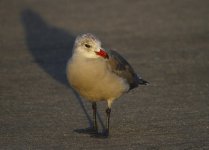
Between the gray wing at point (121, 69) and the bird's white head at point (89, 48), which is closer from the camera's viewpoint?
the bird's white head at point (89, 48)

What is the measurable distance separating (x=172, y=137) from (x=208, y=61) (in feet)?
15.7

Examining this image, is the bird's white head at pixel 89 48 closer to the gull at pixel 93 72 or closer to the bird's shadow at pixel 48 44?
the gull at pixel 93 72

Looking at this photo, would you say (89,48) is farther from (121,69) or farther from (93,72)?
(121,69)

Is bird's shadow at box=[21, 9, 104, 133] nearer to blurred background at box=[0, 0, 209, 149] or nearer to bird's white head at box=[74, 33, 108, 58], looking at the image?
blurred background at box=[0, 0, 209, 149]

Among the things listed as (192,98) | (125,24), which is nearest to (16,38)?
(125,24)

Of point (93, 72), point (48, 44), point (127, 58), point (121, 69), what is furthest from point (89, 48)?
point (48, 44)

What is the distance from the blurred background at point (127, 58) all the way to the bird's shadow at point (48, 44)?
0.8 inches

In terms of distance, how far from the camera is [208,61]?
543 inches

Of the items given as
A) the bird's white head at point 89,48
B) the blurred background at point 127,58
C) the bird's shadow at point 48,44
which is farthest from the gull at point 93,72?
the bird's shadow at point 48,44

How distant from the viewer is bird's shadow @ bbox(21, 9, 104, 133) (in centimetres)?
1320

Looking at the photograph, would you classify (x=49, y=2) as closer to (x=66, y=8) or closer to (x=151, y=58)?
(x=66, y=8)

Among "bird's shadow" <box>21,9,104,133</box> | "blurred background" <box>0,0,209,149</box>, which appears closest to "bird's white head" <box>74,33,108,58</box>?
"blurred background" <box>0,0,209,149</box>

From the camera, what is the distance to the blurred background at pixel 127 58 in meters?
9.38

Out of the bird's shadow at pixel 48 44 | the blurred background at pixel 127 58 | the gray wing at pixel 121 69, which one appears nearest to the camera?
the blurred background at pixel 127 58
